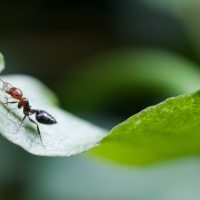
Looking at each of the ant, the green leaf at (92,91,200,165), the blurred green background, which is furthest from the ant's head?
the blurred green background

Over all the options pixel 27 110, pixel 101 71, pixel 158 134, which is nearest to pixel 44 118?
pixel 27 110

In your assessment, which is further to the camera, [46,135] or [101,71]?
[101,71]

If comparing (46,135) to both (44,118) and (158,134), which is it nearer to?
(44,118)

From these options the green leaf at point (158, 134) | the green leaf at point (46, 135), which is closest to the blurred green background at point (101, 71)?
the green leaf at point (158, 134)

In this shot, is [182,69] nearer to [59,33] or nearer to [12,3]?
[59,33]

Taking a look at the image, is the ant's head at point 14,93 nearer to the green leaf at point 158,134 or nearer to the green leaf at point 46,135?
the green leaf at point 46,135
